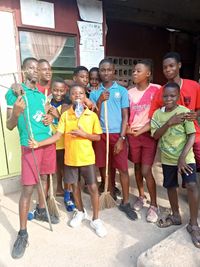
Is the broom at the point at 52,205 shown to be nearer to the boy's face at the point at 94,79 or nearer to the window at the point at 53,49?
the boy's face at the point at 94,79

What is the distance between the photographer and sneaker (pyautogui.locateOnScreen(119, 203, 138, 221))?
9.63ft

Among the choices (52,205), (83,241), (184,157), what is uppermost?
(184,157)

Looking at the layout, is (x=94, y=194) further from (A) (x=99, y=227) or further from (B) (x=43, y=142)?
(B) (x=43, y=142)

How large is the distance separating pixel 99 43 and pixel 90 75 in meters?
1.34

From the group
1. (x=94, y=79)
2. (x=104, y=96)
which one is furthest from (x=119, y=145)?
(x=94, y=79)

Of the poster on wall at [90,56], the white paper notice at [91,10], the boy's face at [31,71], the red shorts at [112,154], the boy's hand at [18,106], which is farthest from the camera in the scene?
the poster on wall at [90,56]

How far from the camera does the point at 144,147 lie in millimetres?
2912

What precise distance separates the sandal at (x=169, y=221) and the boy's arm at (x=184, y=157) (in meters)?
0.67

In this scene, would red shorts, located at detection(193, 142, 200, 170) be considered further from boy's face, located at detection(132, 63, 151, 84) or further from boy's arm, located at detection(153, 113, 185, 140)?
boy's face, located at detection(132, 63, 151, 84)

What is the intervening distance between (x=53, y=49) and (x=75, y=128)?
202 cm

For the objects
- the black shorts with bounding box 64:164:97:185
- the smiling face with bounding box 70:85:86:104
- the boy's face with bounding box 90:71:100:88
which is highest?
the boy's face with bounding box 90:71:100:88

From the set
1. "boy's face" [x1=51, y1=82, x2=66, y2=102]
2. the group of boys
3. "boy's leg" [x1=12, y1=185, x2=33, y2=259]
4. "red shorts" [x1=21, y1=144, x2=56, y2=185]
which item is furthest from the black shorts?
"boy's face" [x1=51, y1=82, x2=66, y2=102]

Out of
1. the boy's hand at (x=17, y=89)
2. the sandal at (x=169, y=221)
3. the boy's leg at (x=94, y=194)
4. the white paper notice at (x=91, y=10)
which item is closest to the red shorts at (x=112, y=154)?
the boy's leg at (x=94, y=194)

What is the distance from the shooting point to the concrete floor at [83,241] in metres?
2.27
